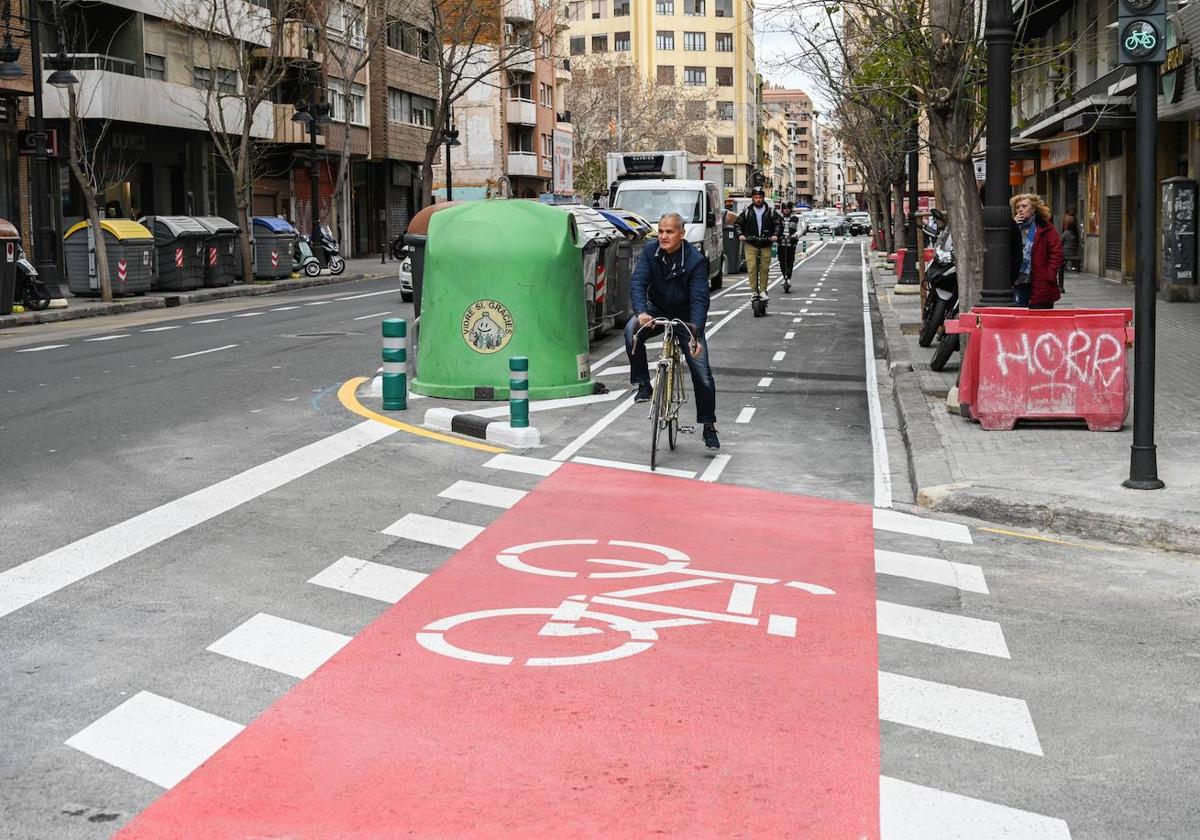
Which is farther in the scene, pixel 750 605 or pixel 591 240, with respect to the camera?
pixel 591 240

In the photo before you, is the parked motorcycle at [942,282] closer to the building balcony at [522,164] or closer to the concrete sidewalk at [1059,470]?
the concrete sidewalk at [1059,470]

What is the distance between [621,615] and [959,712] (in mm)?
1742

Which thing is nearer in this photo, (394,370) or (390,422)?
(390,422)

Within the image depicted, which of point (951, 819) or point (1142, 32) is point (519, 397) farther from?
point (951, 819)

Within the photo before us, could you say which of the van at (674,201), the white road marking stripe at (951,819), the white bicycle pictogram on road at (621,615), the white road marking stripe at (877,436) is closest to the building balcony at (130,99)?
the van at (674,201)

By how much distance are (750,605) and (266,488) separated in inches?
162

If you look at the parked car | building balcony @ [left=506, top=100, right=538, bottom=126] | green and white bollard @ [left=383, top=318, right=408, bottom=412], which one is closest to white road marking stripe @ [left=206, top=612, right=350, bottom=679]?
green and white bollard @ [left=383, top=318, right=408, bottom=412]

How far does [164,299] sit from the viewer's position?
3359 cm

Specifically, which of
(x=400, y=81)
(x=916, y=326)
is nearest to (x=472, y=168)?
(x=400, y=81)

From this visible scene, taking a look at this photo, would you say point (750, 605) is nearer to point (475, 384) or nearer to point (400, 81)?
point (475, 384)

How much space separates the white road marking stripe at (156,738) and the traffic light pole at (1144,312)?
615 centimetres

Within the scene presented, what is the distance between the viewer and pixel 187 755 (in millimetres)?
4984

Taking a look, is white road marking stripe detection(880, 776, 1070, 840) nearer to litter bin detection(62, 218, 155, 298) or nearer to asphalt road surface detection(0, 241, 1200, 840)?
asphalt road surface detection(0, 241, 1200, 840)

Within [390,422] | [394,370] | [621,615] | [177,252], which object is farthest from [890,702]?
[177,252]
